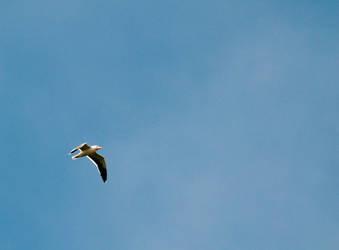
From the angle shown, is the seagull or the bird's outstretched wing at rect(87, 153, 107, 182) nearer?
the seagull

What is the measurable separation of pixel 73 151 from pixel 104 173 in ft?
17.2

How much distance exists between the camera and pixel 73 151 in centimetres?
4734

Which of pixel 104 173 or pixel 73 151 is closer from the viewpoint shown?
pixel 73 151

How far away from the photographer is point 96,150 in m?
49.9

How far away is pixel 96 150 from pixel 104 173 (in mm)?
2889

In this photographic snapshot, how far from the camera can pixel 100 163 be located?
2009 inches

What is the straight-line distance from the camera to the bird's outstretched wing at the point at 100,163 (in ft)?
165

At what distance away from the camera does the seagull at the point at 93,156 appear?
1903 inches

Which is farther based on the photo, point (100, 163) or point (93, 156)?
point (100, 163)

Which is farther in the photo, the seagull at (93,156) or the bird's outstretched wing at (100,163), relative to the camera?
the bird's outstretched wing at (100,163)

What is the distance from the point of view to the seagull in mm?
48328

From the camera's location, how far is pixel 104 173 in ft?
168

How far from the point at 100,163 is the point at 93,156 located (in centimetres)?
124

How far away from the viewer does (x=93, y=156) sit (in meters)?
50.3
